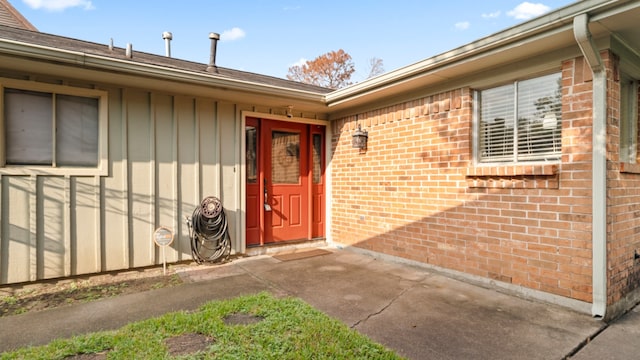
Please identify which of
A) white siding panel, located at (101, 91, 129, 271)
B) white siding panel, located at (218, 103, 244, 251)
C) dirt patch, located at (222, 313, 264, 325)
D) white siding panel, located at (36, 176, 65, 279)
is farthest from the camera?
white siding panel, located at (218, 103, 244, 251)

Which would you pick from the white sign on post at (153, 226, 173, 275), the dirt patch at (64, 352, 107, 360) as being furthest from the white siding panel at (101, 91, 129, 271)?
the dirt patch at (64, 352, 107, 360)

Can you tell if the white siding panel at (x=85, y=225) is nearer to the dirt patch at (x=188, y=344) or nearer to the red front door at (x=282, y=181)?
the red front door at (x=282, y=181)

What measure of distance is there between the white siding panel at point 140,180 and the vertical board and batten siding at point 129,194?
0.04ft

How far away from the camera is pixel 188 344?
2.24m

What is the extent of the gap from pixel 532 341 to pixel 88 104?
4935 mm

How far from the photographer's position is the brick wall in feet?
9.39

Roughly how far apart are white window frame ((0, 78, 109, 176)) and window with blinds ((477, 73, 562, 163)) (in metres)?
4.34

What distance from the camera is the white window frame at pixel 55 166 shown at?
3.35m

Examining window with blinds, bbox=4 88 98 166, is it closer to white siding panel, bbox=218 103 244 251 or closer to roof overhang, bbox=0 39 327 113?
roof overhang, bbox=0 39 327 113

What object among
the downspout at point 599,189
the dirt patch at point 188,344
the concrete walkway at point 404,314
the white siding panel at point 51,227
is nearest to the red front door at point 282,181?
the concrete walkway at point 404,314

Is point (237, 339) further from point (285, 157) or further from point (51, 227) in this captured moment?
point (285, 157)

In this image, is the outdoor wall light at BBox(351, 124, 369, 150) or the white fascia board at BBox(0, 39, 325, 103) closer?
the white fascia board at BBox(0, 39, 325, 103)

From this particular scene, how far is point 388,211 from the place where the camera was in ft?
15.3

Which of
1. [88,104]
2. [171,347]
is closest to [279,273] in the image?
[171,347]
